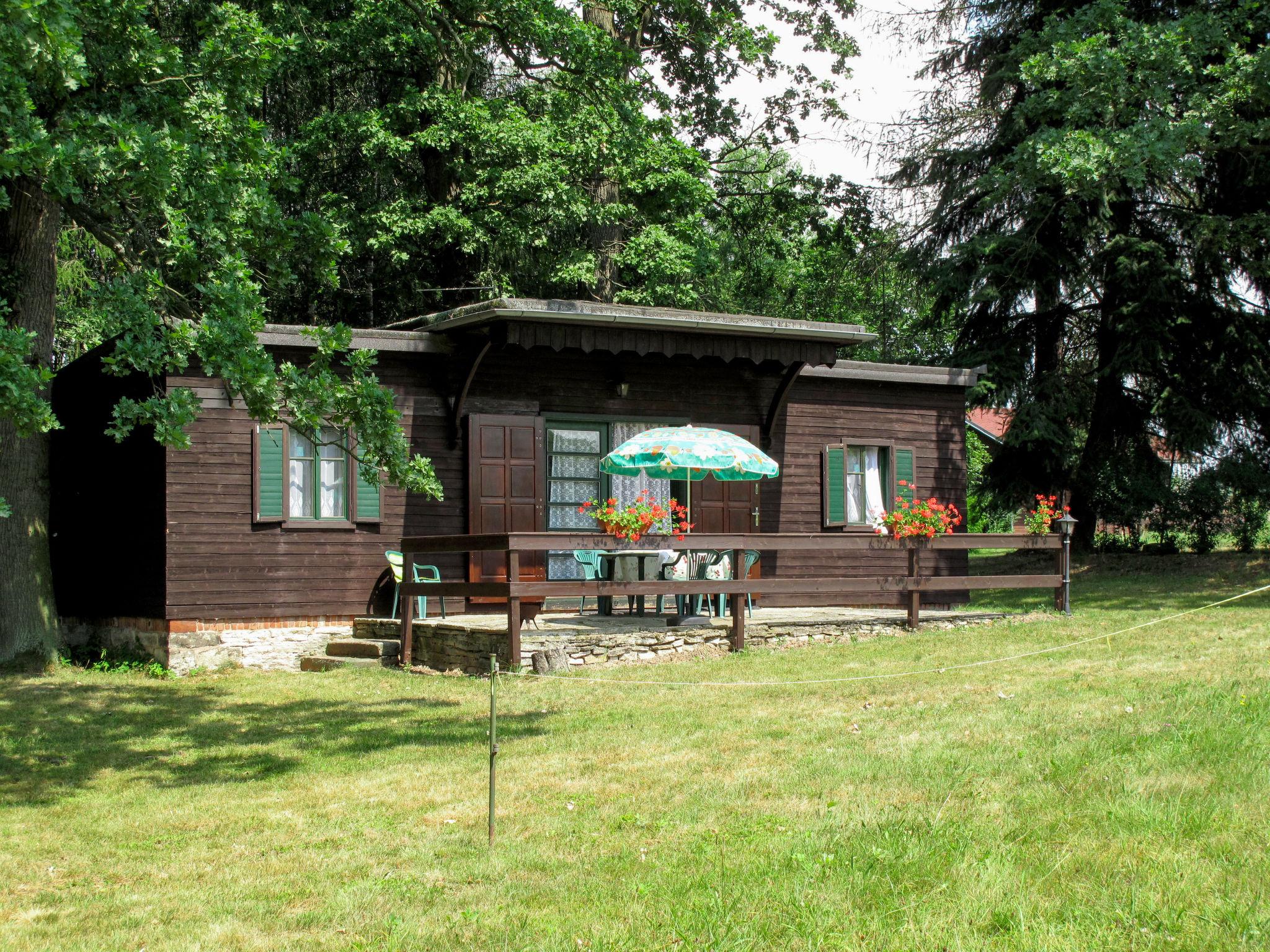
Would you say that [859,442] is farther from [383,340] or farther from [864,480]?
[383,340]

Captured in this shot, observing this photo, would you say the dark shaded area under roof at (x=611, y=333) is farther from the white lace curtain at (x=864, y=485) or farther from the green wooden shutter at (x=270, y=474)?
the white lace curtain at (x=864, y=485)

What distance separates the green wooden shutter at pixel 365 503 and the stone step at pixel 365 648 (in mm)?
1480

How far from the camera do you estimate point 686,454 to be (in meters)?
11.9

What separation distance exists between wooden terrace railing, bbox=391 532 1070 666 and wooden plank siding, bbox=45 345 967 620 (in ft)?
2.26

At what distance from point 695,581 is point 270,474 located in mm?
4709

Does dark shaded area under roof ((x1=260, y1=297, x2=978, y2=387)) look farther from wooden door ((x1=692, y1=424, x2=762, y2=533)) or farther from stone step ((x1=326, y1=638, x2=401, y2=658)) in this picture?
stone step ((x1=326, y1=638, x2=401, y2=658))

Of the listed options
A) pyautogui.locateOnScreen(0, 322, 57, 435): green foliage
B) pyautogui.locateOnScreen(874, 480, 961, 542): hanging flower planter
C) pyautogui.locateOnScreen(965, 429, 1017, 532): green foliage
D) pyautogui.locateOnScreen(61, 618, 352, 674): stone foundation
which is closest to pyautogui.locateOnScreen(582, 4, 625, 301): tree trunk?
pyautogui.locateOnScreen(965, 429, 1017, 532): green foliage

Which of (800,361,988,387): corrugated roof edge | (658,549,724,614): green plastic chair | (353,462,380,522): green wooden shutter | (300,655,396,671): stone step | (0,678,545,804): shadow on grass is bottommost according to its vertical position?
(0,678,545,804): shadow on grass

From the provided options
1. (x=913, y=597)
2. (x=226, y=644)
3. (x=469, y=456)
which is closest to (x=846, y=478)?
(x=913, y=597)

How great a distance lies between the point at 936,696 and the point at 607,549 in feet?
12.0

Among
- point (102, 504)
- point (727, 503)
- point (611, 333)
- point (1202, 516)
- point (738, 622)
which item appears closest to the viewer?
point (738, 622)

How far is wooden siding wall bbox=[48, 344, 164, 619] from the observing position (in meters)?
13.3

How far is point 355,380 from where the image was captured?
324 inches

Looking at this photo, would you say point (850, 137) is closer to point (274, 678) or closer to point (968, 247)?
point (968, 247)
